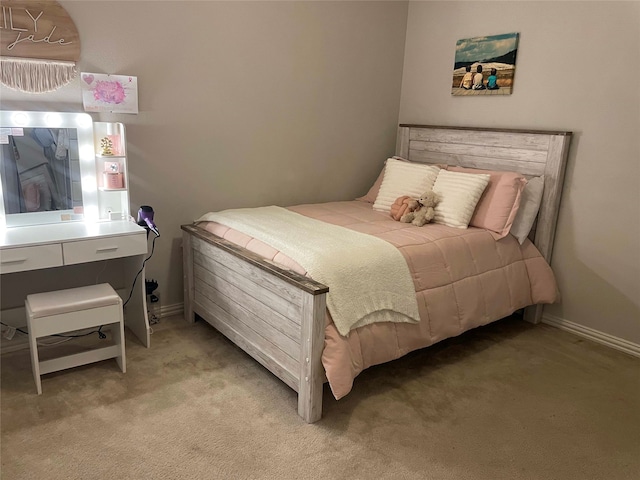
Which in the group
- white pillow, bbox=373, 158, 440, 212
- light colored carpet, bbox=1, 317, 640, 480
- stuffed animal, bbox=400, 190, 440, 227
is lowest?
light colored carpet, bbox=1, 317, 640, 480

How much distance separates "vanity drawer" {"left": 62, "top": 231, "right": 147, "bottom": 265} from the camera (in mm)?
2371

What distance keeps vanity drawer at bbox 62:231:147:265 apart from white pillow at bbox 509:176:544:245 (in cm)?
220

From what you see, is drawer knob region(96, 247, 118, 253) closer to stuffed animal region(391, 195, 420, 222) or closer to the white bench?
the white bench

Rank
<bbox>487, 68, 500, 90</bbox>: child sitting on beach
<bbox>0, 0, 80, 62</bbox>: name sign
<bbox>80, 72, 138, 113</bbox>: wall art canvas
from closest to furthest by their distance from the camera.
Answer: <bbox>0, 0, 80, 62</bbox>: name sign
<bbox>80, 72, 138, 113</bbox>: wall art canvas
<bbox>487, 68, 500, 90</bbox>: child sitting on beach

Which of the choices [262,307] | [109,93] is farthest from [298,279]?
[109,93]

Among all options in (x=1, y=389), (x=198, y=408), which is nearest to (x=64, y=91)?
(x=1, y=389)

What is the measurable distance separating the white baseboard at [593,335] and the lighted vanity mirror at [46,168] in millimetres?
2942

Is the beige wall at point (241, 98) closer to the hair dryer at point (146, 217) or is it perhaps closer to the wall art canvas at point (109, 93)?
the wall art canvas at point (109, 93)

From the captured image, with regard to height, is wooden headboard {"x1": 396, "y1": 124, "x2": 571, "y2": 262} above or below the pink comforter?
above

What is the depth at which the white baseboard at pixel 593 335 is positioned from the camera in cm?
298

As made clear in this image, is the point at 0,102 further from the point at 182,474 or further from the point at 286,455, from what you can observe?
the point at 286,455

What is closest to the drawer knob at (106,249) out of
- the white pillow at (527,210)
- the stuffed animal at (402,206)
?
the stuffed animal at (402,206)

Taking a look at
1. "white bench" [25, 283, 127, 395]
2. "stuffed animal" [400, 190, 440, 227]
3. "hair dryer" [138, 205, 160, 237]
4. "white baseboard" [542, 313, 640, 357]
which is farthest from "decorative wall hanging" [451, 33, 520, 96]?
"white bench" [25, 283, 127, 395]

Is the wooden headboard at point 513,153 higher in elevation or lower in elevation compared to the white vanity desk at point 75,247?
higher
